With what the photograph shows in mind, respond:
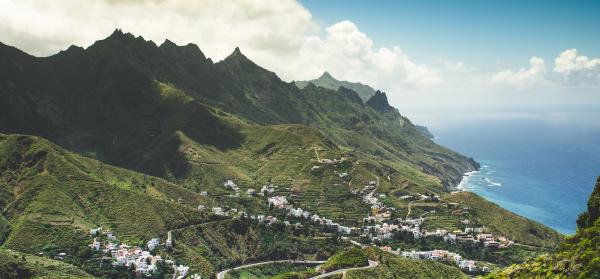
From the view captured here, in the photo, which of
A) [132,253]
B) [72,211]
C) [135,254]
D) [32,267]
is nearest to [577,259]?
[32,267]

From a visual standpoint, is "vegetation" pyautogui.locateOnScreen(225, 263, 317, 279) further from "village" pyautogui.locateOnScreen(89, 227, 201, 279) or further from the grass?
"village" pyautogui.locateOnScreen(89, 227, 201, 279)

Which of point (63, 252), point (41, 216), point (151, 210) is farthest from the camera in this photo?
point (151, 210)

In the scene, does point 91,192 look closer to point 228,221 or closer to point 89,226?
point 89,226

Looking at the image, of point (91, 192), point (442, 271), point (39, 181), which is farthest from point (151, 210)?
point (442, 271)

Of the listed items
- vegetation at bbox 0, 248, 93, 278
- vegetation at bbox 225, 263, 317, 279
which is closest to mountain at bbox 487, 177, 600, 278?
vegetation at bbox 225, 263, 317, 279

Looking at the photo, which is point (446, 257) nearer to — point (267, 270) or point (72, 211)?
point (267, 270)

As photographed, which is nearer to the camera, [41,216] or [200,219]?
[41,216]
